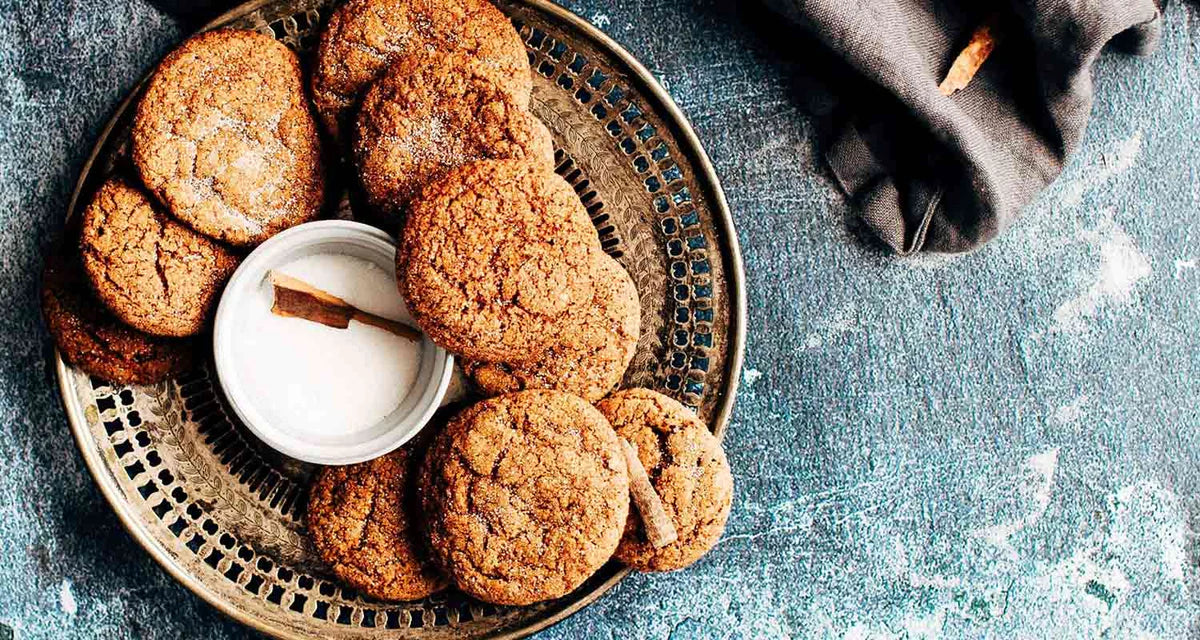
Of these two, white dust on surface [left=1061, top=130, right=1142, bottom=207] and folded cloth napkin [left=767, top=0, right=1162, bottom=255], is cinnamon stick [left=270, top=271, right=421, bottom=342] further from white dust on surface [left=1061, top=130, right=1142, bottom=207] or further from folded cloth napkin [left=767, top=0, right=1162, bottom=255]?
white dust on surface [left=1061, top=130, right=1142, bottom=207]

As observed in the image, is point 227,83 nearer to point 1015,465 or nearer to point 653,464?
point 653,464

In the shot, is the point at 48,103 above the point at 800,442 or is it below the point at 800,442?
above

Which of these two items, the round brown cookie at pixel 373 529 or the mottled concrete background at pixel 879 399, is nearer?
the round brown cookie at pixel 373 529

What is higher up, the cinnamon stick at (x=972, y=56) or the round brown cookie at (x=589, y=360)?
the cinnamon stick at (x=972, y=56)

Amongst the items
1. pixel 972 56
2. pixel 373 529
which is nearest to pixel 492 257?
pixel 373 529

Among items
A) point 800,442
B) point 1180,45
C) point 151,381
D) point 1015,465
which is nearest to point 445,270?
point 151,381

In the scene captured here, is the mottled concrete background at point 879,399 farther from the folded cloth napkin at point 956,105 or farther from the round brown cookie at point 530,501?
the round brown cookie at point 530,501

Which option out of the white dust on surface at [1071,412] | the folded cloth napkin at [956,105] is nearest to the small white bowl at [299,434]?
the folded cloth napkin at [956,105]
